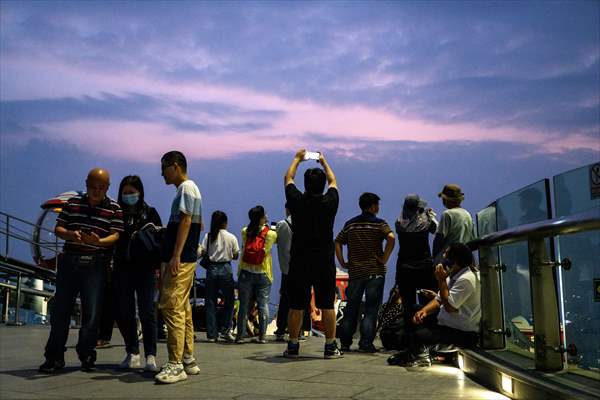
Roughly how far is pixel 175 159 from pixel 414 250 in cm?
341

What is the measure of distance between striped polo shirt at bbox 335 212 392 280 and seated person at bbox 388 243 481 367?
1.85 meters

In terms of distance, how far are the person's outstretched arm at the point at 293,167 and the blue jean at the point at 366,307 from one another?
1.86 meters

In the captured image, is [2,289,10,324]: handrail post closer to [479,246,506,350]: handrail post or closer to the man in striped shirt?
the man in striped shirt

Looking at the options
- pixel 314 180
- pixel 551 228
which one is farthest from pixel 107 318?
pixel 551 228

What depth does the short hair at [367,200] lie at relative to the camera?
854cm

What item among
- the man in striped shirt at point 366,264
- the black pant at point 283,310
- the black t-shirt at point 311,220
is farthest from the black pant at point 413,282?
the black pant at point 283,310

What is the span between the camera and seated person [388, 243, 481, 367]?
624cm

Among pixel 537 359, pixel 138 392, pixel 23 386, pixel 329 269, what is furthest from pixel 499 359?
pixel 23 386

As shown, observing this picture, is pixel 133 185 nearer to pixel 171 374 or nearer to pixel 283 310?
pixel 171 374

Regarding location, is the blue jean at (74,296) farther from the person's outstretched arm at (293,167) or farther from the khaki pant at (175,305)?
the person's outstretched arm at (293,167)

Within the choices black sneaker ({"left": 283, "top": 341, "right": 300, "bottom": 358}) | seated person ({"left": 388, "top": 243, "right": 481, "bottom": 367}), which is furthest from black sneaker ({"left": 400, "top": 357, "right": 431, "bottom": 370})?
black sneaker ({"left": 283, "top": 341, "right": 300, "bottom": 358})

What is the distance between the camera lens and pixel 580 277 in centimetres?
448

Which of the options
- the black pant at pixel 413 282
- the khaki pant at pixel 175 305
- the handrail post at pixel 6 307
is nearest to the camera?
the khaki pant at pixel 175 305

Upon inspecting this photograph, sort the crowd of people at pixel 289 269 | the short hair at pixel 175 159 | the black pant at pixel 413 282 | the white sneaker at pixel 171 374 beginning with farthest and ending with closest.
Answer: the black pant at pixel 413 282
the short hair at pixel 175 159
the crowd of people at pixel 289 269
the white sneaker at pixel 171 374
